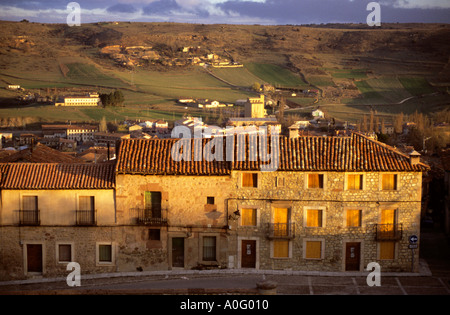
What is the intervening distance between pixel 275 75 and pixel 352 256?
14153cm

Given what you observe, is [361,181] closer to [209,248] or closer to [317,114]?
[209,248]

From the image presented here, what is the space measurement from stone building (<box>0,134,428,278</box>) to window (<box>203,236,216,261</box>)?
0.03 m

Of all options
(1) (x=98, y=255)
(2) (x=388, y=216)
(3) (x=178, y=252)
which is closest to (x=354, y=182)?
(2) (x=388, y=216)

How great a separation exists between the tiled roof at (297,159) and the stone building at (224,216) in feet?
0.18

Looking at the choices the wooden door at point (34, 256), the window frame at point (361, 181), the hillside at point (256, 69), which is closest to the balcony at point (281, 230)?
the window frame at point (361, 181)

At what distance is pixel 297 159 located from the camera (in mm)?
24062

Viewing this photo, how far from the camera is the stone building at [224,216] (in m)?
23.9

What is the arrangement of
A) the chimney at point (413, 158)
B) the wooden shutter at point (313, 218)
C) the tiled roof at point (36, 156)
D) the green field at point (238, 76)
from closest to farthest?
the chimney at point (413, 158)
the wooden shutter at point (313, 218)
the tiled roof at point (36, 156)
the green field at point (238, 76)

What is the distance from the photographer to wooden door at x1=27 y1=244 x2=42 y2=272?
945 inches

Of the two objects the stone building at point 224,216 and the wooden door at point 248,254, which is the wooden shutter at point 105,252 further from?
the wooden door at point 248,254

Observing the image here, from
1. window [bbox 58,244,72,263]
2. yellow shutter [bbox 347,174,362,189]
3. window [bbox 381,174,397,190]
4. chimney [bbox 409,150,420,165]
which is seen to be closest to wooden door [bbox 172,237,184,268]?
→ window [bbox 58,244,72,263]

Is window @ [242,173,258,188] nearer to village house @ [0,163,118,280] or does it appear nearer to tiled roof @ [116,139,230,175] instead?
tiled roof @ [116,139,230,175]

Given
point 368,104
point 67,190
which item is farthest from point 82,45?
point 67,190
